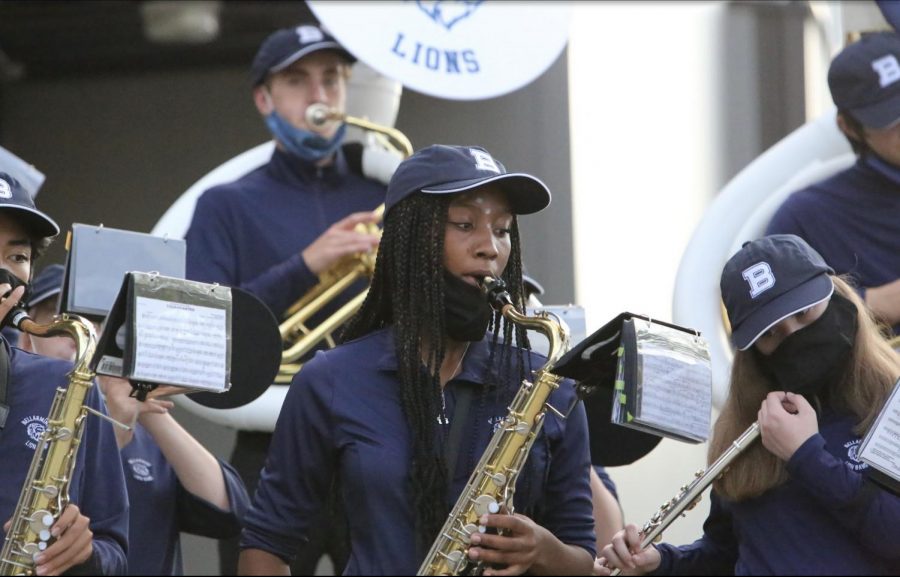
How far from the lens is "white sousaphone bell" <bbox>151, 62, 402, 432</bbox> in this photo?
16.1 ft

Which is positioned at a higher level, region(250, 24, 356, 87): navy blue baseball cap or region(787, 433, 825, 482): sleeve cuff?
region(250, 24, 356, 87): navy blue baseball cap

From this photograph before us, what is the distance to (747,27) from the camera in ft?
22.0

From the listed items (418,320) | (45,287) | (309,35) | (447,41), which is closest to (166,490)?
(45,287)

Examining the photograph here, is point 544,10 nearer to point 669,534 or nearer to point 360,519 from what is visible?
point 669,534

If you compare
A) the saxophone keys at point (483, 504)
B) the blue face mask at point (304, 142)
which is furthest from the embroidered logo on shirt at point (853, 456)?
the blue face mask at point (304, 142)

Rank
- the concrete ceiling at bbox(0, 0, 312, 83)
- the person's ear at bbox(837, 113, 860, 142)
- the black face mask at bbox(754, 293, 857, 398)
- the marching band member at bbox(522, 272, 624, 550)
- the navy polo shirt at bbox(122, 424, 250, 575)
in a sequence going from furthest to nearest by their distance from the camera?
1. the concrete ceiling at bbox(0, 0, 312, 83)
2. the person's ear at bbox(837, 113, 860, 142)
3. the marching band member at bbox(522, 272, 624, 550)
4. the navy polo shirt at bbox(122, 424, 250, 575)
5. the black face mask at bbox(754, 293, 857, 398)

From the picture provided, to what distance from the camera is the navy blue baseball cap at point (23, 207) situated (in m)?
3.59

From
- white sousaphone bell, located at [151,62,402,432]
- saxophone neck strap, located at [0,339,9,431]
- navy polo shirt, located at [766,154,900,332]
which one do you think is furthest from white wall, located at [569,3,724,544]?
saxophone neck strap, located at [0,339,9,431]

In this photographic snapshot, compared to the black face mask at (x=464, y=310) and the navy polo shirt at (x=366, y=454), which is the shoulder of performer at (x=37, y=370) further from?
the black face mask at (x=464, y=310)

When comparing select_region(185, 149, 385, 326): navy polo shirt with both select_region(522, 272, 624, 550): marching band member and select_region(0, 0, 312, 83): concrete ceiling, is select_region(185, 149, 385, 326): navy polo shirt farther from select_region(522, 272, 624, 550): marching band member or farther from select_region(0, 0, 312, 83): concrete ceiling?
select_region(0, 0, 312, 83): concrete ceiling

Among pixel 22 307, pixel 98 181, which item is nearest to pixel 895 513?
Answer: pixel 22 307

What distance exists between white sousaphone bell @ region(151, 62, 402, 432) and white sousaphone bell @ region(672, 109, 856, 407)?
943 mm

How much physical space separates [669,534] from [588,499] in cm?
→ 58

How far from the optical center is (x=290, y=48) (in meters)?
5.41
